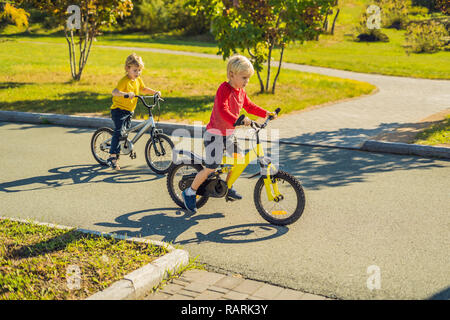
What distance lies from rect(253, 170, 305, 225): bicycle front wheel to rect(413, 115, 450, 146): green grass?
418cm

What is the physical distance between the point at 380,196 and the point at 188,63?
17294mm

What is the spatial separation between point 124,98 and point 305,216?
322 centimetres

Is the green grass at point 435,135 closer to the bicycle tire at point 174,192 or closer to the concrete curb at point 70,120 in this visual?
the concrete curb at point 70,120

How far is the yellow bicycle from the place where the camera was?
5.16 meters

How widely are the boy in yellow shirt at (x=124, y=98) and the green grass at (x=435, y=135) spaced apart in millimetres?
4745

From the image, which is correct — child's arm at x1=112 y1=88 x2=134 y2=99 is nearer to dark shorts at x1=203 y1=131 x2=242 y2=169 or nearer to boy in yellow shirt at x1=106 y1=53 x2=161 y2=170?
boy in yellow shirt at x1=106 y1=53 x2=161 y2=170

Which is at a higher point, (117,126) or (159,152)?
(117,126)

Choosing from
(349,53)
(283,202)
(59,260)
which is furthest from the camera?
(349,53)

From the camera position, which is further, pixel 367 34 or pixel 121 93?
pixel 367 34

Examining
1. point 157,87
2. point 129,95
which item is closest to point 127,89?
point 129,95

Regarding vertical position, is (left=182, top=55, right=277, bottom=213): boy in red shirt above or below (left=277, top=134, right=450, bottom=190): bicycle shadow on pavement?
above

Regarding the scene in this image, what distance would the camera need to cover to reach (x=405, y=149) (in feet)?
27.0

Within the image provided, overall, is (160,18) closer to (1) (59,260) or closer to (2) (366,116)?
(2) (366,116)

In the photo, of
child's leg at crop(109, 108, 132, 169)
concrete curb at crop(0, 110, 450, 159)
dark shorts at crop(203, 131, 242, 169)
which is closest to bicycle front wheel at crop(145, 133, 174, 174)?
child's leg at crop(109, 108, 132, 169)
